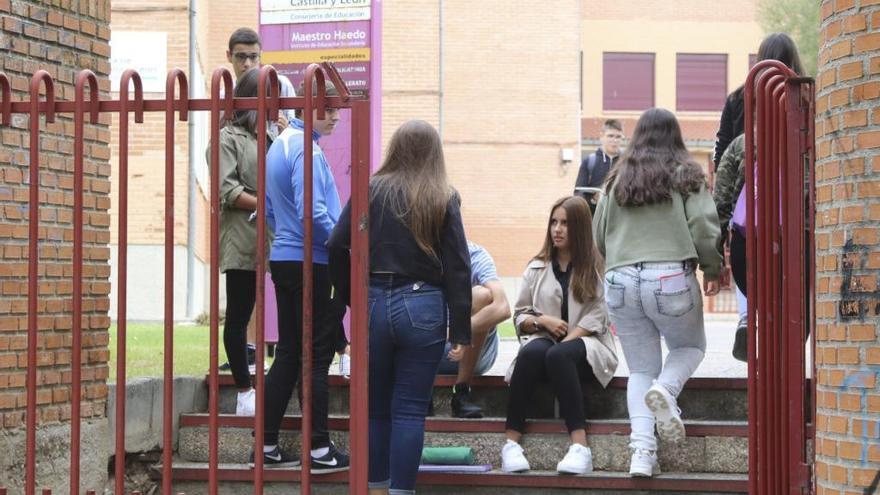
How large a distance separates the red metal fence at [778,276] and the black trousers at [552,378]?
1342 millimetres

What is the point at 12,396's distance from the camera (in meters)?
5.45

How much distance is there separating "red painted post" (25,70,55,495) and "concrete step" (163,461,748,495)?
1.34 m

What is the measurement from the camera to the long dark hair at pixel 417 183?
5.59 m

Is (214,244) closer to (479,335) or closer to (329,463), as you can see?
(329,463)

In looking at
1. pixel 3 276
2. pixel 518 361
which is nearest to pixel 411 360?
pixel 518 361

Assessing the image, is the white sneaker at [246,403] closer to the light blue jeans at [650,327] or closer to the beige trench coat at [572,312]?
the beige trench coat at [572,312]

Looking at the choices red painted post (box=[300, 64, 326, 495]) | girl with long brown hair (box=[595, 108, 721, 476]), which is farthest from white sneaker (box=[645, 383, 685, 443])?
red painted post (box=[300, 64, 326, 495])

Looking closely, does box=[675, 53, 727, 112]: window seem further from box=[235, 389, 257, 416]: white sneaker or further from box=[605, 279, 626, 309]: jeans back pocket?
box=[235, 389, 257, 416]: white sneaker

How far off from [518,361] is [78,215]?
249 cm

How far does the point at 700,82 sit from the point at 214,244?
36135 mm

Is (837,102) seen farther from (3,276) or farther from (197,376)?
(197,376)

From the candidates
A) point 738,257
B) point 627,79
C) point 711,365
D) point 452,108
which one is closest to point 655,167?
point 738,257

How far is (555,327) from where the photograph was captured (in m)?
6.62

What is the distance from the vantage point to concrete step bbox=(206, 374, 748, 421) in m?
6.69
